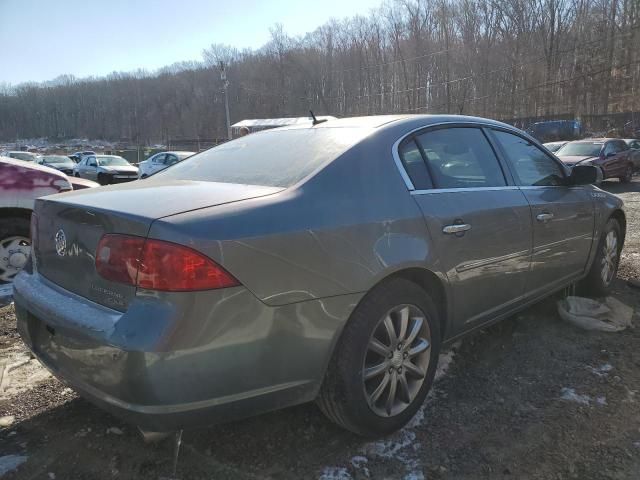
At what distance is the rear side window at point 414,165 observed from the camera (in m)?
2.67

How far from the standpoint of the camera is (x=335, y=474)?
88.3 inches

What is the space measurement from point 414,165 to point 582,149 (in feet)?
54.4

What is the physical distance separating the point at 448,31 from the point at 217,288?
66.6m

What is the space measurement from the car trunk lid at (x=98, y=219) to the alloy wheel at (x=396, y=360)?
85cm

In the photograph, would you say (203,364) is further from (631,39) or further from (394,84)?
(394,84)

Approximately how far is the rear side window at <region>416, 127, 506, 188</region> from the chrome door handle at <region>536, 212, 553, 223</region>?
1.18 feet

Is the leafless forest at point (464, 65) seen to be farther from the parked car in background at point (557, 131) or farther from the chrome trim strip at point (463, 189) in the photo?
the chrome trim strip at point (463, 189)

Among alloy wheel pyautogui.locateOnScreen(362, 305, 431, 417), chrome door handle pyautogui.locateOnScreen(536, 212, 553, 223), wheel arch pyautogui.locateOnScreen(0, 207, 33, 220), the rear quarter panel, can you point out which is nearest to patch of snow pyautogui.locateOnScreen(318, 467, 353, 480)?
alloy wheel pyautogui.locateOnScreen(362, 305, 431, 417)

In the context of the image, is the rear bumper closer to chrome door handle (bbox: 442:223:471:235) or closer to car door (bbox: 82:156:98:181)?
chrome door handle (bbox: 442:223:471:235)

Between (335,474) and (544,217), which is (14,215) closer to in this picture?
(335,474)

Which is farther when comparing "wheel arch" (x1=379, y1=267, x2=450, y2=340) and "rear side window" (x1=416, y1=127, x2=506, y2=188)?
"rear side window" (x1=416, y1=127, x2=506, y2=188)

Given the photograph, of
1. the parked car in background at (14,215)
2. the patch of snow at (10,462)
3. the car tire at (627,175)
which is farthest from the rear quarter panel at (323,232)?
the car tire at (627,175)

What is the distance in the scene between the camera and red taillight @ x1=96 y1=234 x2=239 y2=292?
184cm

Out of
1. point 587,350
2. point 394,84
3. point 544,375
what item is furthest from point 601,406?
point 394,84
